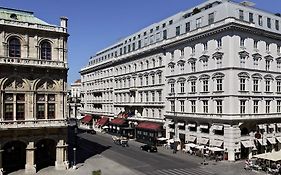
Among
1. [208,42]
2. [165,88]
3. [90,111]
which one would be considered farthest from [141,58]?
[90,111]

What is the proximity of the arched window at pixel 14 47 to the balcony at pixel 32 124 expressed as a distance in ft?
29.6

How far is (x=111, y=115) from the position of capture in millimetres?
93562

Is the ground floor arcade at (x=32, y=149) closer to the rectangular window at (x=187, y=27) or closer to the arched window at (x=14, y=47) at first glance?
the arched window at (x=14, y=47)

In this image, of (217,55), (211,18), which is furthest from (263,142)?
(211,18)

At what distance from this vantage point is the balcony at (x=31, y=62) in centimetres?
4085

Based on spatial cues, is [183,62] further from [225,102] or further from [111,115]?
[111,115]

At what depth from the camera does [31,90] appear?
4291cm

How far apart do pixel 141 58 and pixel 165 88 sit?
13.1 m

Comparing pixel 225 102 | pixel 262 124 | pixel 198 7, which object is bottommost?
pixel 262 124

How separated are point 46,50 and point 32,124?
10670 mm

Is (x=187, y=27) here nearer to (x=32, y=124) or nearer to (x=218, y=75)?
(x=218, y=75)

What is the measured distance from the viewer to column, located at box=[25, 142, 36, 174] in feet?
138

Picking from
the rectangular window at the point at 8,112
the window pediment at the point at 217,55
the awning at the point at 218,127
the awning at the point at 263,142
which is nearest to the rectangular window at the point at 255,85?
the window pediment at the point at 217,55

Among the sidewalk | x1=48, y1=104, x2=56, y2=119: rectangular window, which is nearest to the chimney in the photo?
x1=48, y1=104, x2=56, y2=119: rectangular window
